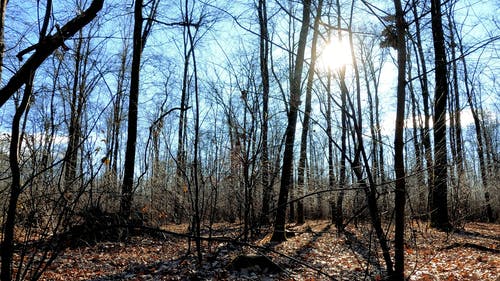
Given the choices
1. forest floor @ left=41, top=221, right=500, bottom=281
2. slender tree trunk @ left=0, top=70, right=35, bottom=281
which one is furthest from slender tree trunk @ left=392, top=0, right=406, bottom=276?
slender tree trunk @ left=0, top=70, right=35, bottom=281

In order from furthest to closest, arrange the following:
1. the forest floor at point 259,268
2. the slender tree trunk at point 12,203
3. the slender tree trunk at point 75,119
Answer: the forest floor at point 259,268, the slender tree trunk at point 75,119, the slender tree trunk at point 12,203

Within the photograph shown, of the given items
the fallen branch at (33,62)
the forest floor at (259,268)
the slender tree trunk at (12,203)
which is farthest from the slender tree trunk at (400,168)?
the slender tree trunk at (12,203)

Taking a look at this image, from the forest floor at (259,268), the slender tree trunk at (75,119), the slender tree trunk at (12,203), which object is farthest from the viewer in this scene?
the forest floor at (259,268)

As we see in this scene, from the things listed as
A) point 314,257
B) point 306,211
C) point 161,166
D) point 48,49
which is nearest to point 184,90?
point 161,166

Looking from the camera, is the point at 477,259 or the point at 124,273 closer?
the point at 124,273

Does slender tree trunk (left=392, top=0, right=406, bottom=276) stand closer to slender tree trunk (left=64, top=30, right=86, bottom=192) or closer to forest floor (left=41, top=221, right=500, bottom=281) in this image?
forest floor (left=41, top=221, right=500, bottom=281)

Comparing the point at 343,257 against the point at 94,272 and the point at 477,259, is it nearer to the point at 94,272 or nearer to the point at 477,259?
the point at 477,259

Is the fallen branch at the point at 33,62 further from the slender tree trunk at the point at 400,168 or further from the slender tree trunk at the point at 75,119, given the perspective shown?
the slender tree trunk at the point at 400,168

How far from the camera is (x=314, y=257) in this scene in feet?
23.6

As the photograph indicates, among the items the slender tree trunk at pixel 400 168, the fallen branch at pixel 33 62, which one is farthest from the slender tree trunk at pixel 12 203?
the slender tree trunk at pixel 400 168

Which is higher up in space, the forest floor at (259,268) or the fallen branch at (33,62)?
the fallen branch at (33,62)

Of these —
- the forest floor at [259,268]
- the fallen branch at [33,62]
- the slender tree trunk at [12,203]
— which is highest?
the fallen branch at [33,62]

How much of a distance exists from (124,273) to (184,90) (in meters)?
12.9

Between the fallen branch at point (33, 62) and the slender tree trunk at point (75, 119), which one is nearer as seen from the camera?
the fallen branch at point (33, 62)
